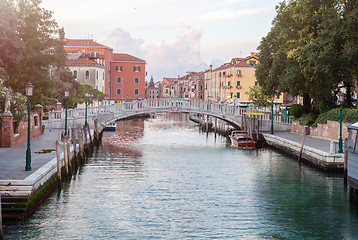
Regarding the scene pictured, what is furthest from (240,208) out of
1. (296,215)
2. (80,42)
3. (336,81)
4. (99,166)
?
(80,42)

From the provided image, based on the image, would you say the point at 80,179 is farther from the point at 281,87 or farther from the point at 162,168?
the point at 281,87

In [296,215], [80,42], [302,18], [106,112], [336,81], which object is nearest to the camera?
[296,215]

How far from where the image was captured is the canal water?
1483cm

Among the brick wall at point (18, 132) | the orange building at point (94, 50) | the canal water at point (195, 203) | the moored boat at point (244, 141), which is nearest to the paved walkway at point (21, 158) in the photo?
the brick wall at point (18, 132)

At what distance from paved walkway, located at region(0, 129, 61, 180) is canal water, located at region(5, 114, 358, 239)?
1404 mm

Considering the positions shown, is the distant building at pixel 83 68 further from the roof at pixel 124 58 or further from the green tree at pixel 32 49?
the green tree at pixel 32 49

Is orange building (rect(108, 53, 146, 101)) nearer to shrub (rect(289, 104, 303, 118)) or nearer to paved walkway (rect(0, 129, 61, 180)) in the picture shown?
shrub (rect(289, 104, 303, 118))

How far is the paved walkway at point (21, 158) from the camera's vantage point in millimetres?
16797

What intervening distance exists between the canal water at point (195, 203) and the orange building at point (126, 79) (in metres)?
58.5

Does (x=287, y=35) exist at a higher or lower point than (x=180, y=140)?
higher

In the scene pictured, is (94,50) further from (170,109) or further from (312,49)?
(312,49)

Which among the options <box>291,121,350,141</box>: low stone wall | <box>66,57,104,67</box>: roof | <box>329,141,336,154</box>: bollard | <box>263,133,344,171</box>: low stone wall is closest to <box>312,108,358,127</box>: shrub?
<box>291,121,350,141</box>: low stone wall

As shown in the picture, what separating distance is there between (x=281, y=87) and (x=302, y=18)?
19.3 ft

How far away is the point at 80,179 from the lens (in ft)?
76.1
